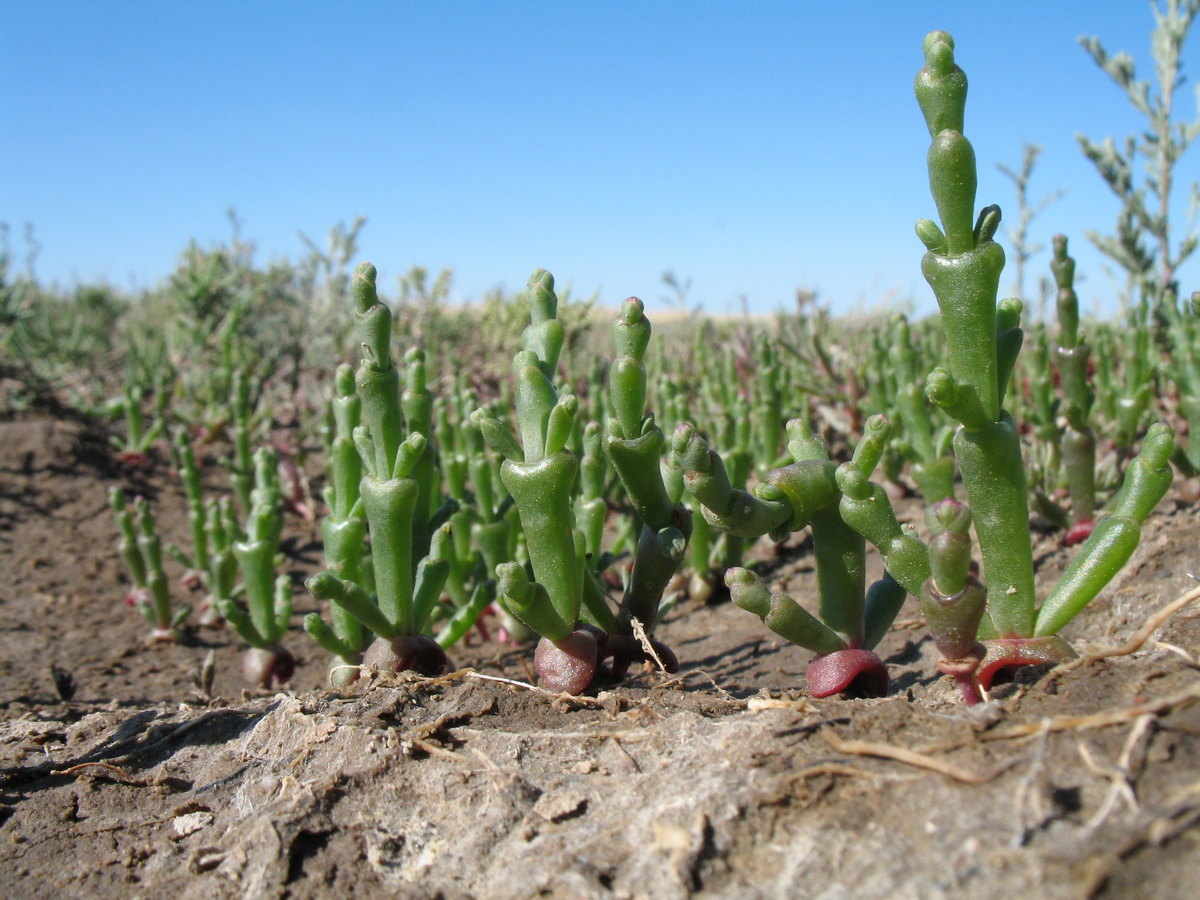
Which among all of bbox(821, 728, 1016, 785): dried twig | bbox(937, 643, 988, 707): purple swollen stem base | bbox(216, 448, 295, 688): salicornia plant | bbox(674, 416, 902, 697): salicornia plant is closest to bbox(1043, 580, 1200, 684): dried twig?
bbox(937, 643, 988, 707): purple swollen stem base

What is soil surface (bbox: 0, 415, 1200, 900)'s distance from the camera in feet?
3.90

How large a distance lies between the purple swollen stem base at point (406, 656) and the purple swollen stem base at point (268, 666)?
78cm

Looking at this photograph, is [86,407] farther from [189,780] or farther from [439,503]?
[189,780]

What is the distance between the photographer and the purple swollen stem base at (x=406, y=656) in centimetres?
224

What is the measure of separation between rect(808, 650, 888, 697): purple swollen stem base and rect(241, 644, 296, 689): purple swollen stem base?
1.86 meters

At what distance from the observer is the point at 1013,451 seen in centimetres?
169

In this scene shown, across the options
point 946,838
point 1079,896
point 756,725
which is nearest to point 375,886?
point 756,725

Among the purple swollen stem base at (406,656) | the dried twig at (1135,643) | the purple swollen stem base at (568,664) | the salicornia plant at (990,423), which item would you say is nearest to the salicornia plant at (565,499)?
the purple swollen stem base at (568,664)

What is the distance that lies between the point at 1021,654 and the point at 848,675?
0.32 m

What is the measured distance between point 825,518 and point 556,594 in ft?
1.98

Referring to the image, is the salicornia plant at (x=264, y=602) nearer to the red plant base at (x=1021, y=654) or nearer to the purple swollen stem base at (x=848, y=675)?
the purple swollen stem base at (x=848, y=675)

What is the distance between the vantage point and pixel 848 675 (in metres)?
1.78

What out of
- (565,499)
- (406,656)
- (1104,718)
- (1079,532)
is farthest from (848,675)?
(1079,532)

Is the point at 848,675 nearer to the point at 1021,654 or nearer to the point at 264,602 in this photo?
the point at 1021,654
